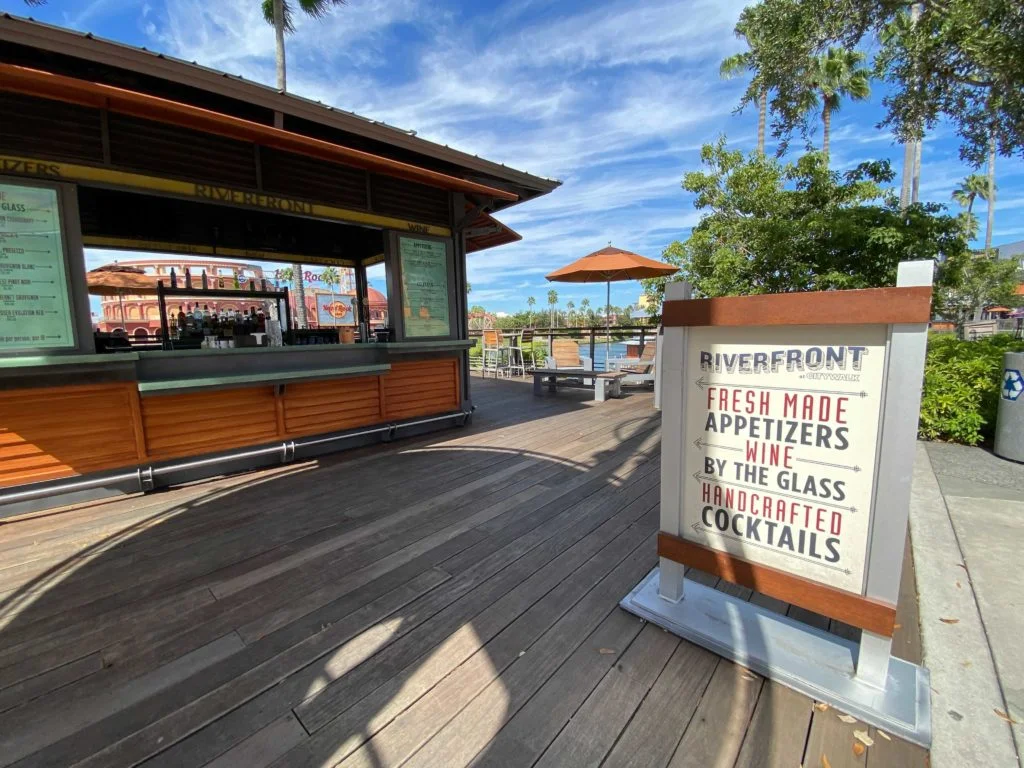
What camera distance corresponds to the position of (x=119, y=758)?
1131 mm

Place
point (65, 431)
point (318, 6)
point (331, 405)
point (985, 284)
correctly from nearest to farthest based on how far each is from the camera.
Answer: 1. point (65, 431)
2. point (331, 405)
3. point (318, 6)
4. point (985, 284)

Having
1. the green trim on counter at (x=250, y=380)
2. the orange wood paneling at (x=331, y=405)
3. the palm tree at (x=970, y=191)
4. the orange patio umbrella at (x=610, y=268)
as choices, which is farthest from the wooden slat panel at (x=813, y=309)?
the palm tree at (x=970, y=191)

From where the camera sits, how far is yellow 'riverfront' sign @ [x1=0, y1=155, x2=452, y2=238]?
2.62 m

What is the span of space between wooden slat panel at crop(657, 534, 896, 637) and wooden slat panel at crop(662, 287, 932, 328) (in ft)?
2.62

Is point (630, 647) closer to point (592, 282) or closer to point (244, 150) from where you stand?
point (244, 150)

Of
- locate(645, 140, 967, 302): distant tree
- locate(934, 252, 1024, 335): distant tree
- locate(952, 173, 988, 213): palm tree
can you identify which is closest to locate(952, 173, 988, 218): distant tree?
locate(952, 173, 988, 213): palm tree

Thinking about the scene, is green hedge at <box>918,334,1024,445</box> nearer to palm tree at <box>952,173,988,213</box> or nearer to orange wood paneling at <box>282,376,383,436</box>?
orange wood paneling at <box>282,376,383,436</box>

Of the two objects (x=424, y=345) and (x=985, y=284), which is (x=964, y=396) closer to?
(x=424, y=345)

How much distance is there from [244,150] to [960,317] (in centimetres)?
2825

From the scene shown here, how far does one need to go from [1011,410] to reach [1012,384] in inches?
7.7

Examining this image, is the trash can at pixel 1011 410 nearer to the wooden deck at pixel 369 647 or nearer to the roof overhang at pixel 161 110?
the wooden deck at pixel 369 647

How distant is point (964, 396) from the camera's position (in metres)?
3.71

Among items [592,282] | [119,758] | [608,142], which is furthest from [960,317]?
[119,758]

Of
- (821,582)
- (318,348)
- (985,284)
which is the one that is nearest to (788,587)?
(821,582)
